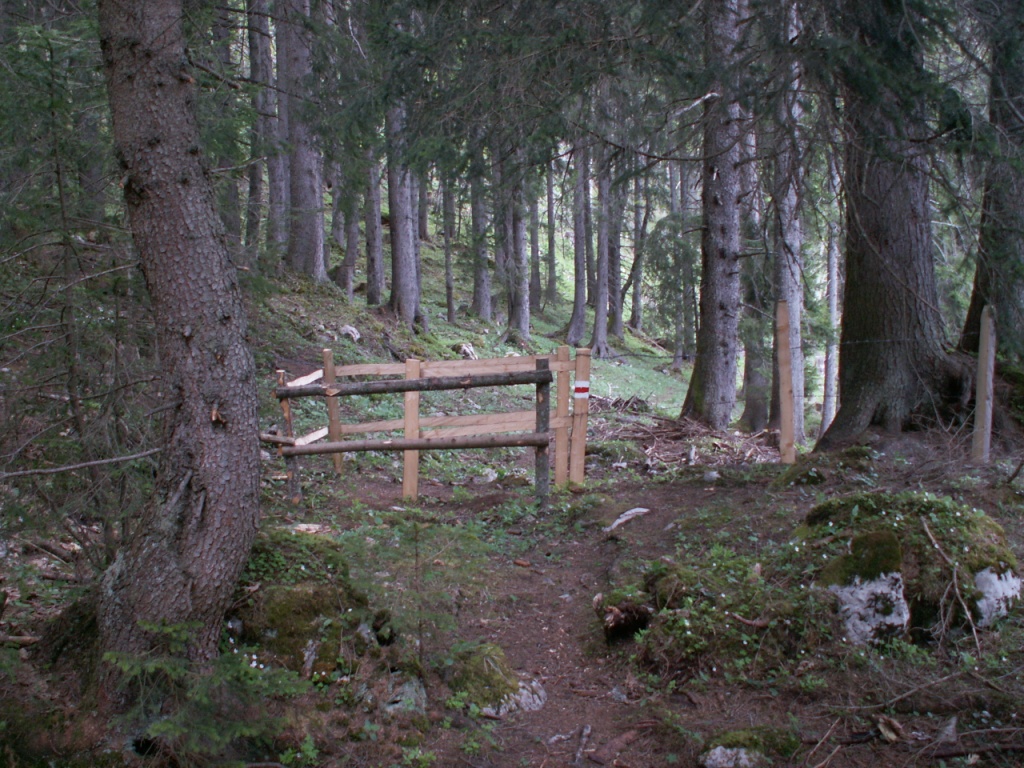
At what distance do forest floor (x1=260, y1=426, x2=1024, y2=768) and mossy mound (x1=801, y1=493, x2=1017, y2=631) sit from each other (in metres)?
0.26

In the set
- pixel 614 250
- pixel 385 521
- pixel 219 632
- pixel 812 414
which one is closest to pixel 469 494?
pixel 385 521

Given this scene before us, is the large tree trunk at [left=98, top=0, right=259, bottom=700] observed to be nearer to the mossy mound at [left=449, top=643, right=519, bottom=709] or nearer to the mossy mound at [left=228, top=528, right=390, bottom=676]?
the mossy mound at [left=228, top=528, right=390, bottom=676]

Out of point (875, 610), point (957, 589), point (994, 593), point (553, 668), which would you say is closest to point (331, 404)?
point (553, 668)

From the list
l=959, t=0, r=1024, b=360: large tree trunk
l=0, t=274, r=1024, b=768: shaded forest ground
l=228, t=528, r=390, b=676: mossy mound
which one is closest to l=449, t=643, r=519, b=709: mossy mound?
l=0, t=274, r=1024, b=768: shaded forest ground

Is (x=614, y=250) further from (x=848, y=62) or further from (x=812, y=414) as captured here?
(x=848, y=62)

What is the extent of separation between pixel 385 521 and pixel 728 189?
24.2 feet

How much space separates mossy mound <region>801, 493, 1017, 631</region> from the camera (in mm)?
3807

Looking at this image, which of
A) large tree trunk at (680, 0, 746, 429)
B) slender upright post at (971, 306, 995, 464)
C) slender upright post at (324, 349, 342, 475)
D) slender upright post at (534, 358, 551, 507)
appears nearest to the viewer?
slender upright post at (971, 306, 995, 464)

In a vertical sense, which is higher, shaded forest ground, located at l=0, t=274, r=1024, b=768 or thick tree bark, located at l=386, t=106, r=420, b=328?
thick tree bark, located at l=386, t=106, r=420, b=328

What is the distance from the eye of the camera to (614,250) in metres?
29.3

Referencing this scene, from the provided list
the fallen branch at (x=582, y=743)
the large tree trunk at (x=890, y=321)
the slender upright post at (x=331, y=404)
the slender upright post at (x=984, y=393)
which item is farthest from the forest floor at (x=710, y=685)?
the slender upright post at (x=331, y=404)

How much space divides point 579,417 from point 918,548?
4088 millimetres

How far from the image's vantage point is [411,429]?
24.5 ft

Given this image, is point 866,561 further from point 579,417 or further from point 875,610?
point 579,417
